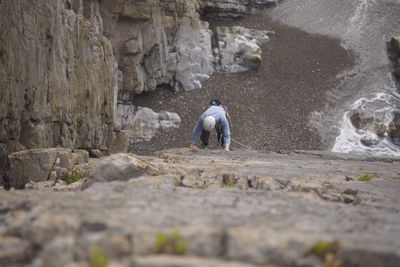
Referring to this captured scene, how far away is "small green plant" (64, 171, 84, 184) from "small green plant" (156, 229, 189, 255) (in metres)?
3.45

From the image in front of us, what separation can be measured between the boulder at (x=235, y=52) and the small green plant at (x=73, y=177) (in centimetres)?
1996

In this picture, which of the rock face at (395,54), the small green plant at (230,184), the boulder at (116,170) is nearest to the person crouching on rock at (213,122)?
the small green plant at (230,184)

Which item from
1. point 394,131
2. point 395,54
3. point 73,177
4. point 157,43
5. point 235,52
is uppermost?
point 395,54

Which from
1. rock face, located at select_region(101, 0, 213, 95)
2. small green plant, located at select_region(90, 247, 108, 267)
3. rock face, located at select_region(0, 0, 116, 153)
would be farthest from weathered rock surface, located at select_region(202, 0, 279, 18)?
small green plant, located at select_region(90, 247, 108, 267)

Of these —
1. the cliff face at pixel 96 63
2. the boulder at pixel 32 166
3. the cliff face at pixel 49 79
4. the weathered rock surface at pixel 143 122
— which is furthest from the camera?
the weathered rock surface at pixel 143 122

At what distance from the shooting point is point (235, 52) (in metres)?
24.9

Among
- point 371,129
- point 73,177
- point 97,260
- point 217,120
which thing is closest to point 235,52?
point 371,129

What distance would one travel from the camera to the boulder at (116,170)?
3.86 meters

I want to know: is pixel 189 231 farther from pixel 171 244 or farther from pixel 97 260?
pixel 97 260

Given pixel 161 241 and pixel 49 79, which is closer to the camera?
pixel 161 241

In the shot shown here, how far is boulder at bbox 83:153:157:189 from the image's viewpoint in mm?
3863

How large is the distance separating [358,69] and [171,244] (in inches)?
1057

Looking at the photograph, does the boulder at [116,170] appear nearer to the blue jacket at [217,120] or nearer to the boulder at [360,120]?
the blue jacket at [217,120]

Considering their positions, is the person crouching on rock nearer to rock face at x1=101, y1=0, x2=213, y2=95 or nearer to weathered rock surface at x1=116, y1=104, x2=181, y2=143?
weathered rock surface at x1=116, y1=104, x2=181, y2=143
